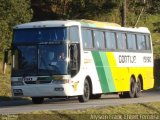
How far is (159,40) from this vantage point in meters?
Result: 67.6

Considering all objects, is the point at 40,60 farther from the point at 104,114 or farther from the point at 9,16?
the point at 9,16

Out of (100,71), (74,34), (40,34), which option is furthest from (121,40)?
(40,34)

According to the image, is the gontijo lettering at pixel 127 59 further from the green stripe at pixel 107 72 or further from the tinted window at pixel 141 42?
the green stripe at pixel 107 72

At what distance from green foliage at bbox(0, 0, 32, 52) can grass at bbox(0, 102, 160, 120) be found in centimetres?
1935

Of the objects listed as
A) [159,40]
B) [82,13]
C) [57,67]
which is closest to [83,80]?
[57,67]

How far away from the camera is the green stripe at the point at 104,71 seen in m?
29.3

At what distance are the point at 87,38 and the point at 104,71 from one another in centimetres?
240

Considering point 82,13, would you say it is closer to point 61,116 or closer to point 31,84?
point 31,84

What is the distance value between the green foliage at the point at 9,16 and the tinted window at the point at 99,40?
42.1 feet

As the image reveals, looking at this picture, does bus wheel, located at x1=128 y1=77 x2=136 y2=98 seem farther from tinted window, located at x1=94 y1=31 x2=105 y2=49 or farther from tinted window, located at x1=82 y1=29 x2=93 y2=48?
tinted window, located at x1=82 y1=29 x2=93 y2=48

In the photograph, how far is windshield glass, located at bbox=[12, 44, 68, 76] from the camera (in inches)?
1040

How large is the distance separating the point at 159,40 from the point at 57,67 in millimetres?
42231

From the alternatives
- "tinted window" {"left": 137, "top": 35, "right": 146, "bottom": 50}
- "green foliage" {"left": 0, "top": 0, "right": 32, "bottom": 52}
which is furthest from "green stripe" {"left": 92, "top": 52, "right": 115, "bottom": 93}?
"green foliage" {"left": 0, "top": 0, "right": 32, "bottom": 52}

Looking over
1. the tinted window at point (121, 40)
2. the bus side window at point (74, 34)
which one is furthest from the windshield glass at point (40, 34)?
the tinted window at point (121, 40)
